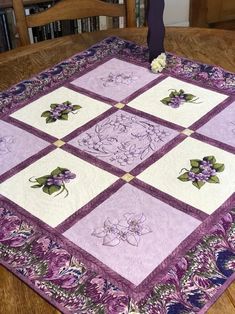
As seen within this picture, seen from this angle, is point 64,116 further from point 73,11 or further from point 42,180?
point 73,11

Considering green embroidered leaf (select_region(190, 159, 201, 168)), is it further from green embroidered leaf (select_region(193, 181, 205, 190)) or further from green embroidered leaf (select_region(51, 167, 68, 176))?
green embroidered leaf (select_region(51, 167, 68, 176))

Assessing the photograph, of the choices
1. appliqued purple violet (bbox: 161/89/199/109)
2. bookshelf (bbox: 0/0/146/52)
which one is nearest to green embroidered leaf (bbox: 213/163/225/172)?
appliqued purple violet (bbox: 161/89/199/109)

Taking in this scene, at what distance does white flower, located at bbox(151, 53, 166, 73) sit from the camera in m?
1.47

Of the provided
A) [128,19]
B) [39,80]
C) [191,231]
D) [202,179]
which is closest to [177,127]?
[202,179]

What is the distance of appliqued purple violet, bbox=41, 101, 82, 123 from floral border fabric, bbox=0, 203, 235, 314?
40cm

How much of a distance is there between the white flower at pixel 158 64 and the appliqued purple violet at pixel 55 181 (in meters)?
0.49

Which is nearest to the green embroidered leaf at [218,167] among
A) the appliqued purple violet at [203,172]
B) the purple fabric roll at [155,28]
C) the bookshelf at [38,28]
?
the appliqued purple violet at [203,172]

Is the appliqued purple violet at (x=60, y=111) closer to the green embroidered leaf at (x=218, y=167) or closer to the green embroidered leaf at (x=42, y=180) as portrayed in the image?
the green embroidered leaf at (x=42, y=180)

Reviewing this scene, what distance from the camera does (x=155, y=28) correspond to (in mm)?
1465

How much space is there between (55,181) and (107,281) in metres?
0.31

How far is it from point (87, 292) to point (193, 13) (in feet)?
8.85

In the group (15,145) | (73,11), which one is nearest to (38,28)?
(73,11)

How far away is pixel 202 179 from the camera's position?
109cm

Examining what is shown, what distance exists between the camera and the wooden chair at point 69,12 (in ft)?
5.38
